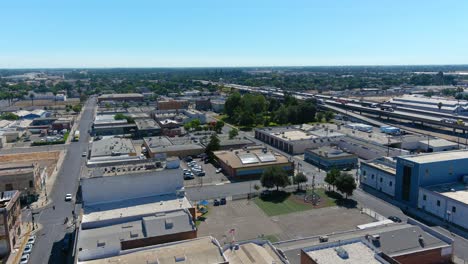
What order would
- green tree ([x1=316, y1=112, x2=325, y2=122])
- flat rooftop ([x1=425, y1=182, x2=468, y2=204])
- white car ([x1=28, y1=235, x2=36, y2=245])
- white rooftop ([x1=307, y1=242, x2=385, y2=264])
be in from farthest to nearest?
green tree ([x1=316, y1=112, x2=325, y2=122]) < flat rooftop ([x1=425, y1=182, x2=468, y2=204]) < white car ([x1=28, y1=235, x2=36, y2=245]) < white rooftop ([x1=307, y1=242, x2=385, y2=264])

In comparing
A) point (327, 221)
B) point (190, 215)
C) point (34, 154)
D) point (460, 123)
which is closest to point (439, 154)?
point (327, 221)

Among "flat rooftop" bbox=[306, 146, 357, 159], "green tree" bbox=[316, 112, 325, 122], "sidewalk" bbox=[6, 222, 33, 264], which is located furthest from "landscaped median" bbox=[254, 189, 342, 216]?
"green tree" bbox=[316, 112, 325, 122]

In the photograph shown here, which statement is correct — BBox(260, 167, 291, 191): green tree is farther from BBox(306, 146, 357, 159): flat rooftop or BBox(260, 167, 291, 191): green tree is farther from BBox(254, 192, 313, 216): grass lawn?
BBox(306, 146, 357, 159): flat rooftop

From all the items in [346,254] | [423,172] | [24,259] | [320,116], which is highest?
[423,172]

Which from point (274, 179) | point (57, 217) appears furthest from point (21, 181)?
point (274, 179)

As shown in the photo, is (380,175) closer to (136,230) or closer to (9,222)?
(136,230)

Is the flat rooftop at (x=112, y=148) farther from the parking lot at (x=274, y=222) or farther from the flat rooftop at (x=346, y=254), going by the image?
the flat rooftop at (x=346, y=254)

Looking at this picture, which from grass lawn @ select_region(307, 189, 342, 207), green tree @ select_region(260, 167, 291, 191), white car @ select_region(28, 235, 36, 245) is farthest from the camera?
green tree @ select_region(260, 167, 291, 191)

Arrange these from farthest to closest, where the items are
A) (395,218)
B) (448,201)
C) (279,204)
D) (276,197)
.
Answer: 1. (276,197)
2. (279,204)
3. (395,218)
4. (448,201)
